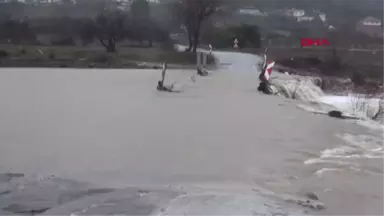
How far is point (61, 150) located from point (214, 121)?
93 centimetres

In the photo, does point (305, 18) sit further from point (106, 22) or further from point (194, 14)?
point (106, 22)

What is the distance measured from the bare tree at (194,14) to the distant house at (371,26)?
2.70ft

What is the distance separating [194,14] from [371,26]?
99cm

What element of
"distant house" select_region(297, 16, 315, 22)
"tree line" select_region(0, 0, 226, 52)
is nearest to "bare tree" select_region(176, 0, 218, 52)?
"tree line" select_region(0, 0, 226, 52)

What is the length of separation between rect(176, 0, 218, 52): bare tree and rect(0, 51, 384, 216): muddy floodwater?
0.71 ft

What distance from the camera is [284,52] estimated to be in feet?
10.5

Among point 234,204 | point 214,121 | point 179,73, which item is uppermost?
point 179,73

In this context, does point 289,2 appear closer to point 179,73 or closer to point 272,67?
point 272,67

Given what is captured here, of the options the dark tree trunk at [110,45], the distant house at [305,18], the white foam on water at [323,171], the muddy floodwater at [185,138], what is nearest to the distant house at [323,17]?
the distant house at [305,18]

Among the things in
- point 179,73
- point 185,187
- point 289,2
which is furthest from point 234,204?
point 289,2

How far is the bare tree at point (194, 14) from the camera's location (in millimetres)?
3102

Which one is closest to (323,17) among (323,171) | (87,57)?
(323,171)

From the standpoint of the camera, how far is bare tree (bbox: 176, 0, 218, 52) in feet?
10.2

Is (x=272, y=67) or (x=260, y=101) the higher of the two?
(x=272, y=67)
